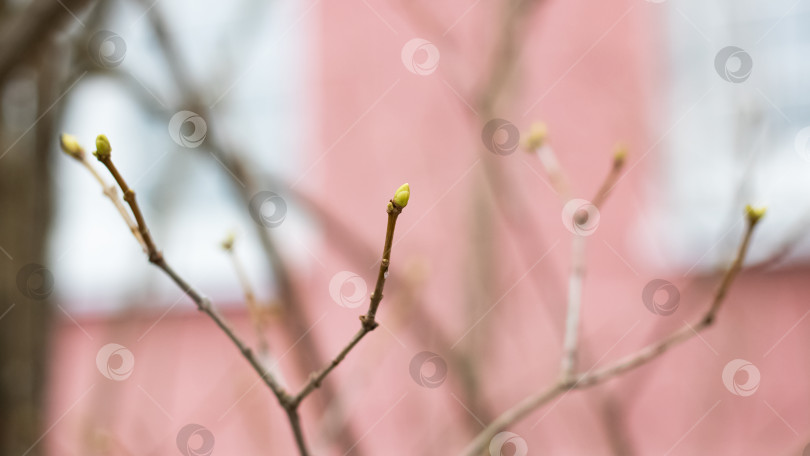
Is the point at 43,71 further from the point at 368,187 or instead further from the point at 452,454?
the point at 368,187

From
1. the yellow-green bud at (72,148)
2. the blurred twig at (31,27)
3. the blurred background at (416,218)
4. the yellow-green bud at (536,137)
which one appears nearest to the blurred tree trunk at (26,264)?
the blurred background at (416,218)

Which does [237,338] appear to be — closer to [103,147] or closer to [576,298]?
[103,147]

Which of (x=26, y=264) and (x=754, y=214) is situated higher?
(x=754, y=214)

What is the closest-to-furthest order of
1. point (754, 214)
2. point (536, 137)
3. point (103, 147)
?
point (103, 147) → point (754, 214) → point (536, 137)

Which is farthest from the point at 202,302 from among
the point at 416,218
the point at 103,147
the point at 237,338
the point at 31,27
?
the point at 416,218

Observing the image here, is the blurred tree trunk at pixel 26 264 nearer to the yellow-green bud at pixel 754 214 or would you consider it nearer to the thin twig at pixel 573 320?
the thin twig at pixel 573 320

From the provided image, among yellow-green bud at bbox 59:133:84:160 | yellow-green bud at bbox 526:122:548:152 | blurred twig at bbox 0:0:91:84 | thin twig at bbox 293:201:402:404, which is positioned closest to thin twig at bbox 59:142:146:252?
yellow-green bud at bbox 59:133:84:160

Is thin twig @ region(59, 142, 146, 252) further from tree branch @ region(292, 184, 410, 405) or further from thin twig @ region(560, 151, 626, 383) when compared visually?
thin twig @ region(560, 151, 626, 383)

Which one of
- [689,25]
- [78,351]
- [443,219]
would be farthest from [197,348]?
[689,25]
